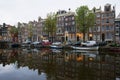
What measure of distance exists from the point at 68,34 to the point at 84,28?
25.9 meters

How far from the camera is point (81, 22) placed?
71.2 meters

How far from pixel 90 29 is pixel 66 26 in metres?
15.8

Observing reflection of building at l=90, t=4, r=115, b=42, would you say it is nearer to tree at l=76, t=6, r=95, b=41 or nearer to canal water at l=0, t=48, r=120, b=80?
tree at l=76, t=6, r=95, b=41

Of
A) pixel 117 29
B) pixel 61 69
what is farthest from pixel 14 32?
pixel 61 69

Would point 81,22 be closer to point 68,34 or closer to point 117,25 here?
point 117,25

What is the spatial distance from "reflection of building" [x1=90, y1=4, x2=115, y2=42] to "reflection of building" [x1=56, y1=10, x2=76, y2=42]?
1199cm

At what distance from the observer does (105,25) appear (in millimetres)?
84062

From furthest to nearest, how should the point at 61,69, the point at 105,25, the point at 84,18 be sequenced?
the point at 105,25 → the point at 84,18 → the point at 61,69

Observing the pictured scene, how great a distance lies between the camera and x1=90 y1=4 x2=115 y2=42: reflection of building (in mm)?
82312

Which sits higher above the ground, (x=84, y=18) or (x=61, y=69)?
(x=84, y=18)

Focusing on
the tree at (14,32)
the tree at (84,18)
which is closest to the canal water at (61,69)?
the tree at (84,18)

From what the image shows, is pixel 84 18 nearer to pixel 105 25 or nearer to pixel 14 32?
pixel 105 25

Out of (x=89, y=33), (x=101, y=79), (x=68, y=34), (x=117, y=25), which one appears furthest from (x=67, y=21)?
(x=101, y=79)

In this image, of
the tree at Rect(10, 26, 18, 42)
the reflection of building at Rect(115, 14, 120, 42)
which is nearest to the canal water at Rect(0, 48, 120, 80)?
the reflection of building at Rect(115, 14, 120, 42)
